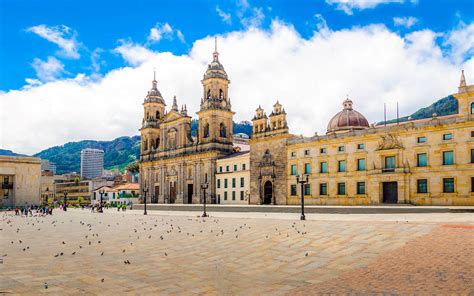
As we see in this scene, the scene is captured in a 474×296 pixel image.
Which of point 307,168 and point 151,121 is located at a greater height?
point 151,121

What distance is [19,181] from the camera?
67000 millimetres

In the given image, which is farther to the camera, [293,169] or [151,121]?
[151,121]

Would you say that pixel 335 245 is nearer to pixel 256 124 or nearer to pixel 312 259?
pixel 312 259

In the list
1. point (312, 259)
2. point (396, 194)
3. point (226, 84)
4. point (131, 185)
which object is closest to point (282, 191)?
point (396, 194)

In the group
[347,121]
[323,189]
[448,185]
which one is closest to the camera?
[448,185]

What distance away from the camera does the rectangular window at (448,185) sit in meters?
39.2

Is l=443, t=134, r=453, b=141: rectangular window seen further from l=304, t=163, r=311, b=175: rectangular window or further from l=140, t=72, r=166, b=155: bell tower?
l=140, t=72, r=166, b=155: bell tower

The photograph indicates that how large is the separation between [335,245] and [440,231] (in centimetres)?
504

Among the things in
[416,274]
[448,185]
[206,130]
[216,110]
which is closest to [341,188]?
[448,185]

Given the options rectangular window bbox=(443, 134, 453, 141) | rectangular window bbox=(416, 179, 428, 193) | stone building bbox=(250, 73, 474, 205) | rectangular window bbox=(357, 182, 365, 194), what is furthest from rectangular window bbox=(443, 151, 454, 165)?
rectangular window bbox=(357, 182, 365, 194)

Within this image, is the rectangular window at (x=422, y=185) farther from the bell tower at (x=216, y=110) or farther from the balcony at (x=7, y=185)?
the balcony at (x=7, y=185)

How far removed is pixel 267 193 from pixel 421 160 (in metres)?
Answer: 21.5

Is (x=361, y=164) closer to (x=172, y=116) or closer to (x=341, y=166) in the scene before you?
(x=341, y=166)

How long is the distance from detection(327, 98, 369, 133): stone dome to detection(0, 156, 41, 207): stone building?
48992mm
